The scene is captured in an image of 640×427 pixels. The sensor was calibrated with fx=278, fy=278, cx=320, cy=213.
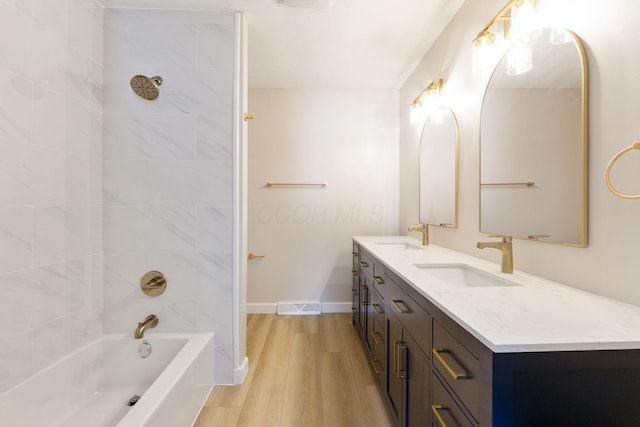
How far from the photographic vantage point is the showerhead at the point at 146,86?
1.73 meters

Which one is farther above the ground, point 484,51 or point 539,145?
point 484,51

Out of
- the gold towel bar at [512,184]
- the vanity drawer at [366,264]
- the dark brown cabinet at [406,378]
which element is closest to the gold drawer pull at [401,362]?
the dark brown cabinet at [406,378]

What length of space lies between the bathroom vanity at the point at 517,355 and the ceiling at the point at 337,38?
66.5 inches

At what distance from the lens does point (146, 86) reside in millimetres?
1739

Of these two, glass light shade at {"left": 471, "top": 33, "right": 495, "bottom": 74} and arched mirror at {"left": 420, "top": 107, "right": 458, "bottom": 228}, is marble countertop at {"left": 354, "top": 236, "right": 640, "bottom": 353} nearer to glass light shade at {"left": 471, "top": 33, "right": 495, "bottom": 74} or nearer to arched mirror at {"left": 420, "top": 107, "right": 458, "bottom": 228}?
arched mirror at {"left": 420, "top": 107, "right": 458, "bottom": 228}

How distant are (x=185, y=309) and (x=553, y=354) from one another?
6.08 feet

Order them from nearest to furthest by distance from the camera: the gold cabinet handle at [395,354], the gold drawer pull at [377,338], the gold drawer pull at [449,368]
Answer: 1. the gold drawer pull at [449,368]
2. the gold cabinet handle at [395,354]
3. the gold drawer pull at [377,338]

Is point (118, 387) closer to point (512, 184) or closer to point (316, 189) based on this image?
point (316, 189)

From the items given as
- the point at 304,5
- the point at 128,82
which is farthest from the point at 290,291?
the point at 304,5

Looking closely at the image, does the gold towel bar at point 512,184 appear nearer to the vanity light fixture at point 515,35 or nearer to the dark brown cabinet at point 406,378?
the vanity light fixture at point 515,35

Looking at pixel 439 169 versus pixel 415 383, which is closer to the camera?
pixel 415 383

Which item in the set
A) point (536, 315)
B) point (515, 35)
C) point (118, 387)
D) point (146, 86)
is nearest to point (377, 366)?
point (536, 315)

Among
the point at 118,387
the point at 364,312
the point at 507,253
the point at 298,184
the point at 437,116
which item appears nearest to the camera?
the point at 507,253

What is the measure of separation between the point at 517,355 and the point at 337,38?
2.22m
